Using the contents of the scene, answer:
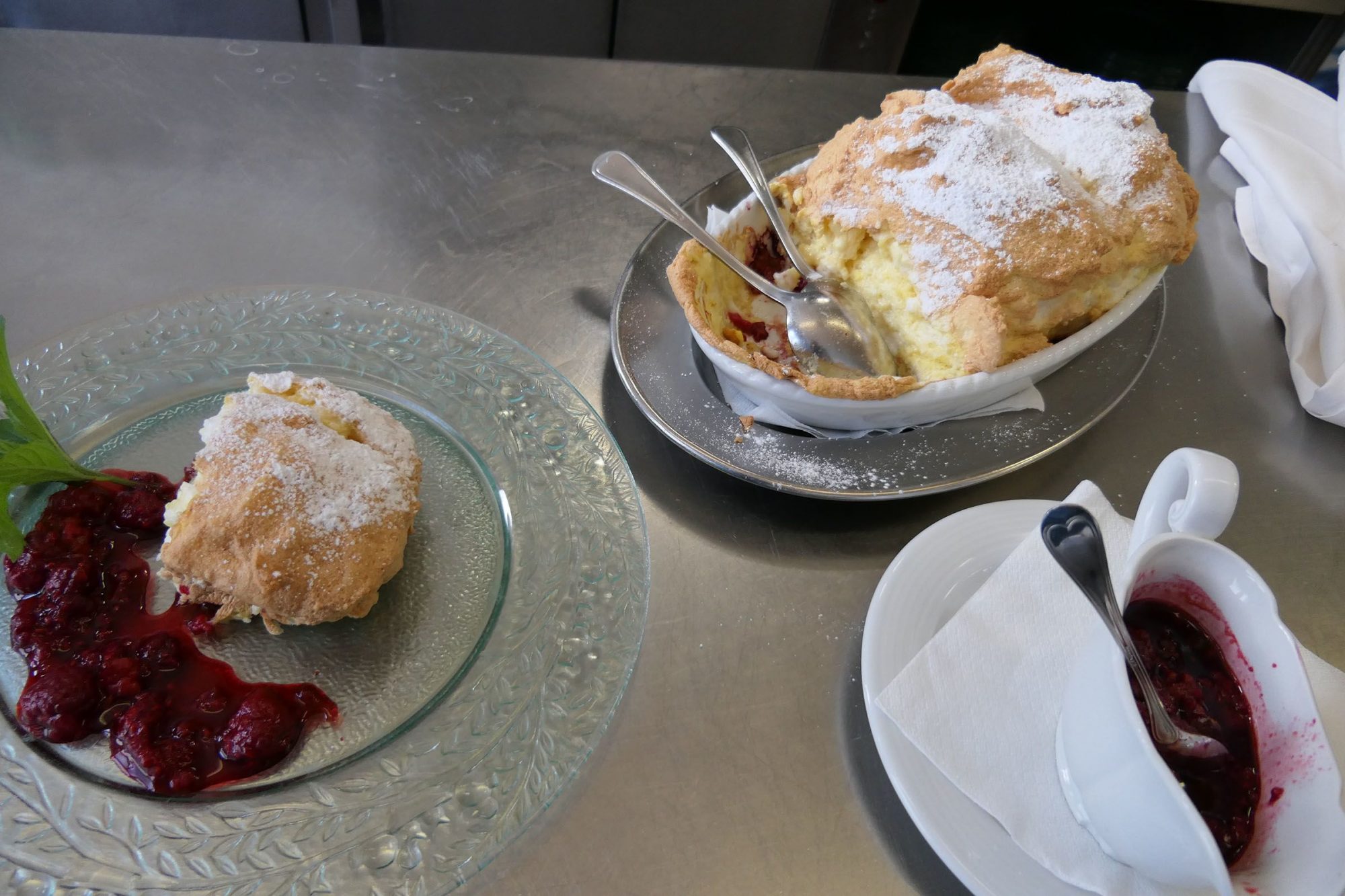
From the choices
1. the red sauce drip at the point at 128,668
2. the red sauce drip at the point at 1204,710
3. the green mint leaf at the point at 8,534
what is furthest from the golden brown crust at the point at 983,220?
the green mint leaf at the point at 8,534

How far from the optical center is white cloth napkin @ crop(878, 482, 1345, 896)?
71 centimetres

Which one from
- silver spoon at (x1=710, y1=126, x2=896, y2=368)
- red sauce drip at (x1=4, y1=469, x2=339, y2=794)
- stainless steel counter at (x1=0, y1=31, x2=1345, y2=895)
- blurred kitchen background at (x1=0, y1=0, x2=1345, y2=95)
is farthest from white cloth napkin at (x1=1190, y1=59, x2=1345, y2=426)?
red sauce drip at (x1=4, y1=469, x2=339, y2=794)

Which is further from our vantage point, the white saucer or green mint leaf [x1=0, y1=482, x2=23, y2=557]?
green mint leaf [x1=0, y1=482, x2=23, y2=557]

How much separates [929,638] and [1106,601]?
21cm

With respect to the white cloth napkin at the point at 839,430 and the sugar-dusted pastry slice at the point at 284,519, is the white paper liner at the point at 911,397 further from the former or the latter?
the sugar-dusted pastry slice at the point at 284,519

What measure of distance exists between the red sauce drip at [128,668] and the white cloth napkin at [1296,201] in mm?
1400

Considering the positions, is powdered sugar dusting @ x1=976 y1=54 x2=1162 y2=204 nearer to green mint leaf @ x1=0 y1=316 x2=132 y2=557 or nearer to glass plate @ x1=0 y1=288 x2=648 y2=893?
glass plate @ x1=0 y1=288 x2=648 y2=893

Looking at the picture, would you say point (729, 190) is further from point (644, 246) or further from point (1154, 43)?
point (1154, 43)

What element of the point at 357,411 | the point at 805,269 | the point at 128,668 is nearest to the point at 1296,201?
the point at 805,269

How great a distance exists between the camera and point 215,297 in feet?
3.64

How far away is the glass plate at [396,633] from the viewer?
2.38 feet

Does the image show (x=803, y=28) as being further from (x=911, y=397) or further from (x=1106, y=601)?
(x=1106, y=601)

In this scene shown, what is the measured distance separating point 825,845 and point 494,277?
94 cm

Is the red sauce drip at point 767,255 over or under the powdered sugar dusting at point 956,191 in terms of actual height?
under
